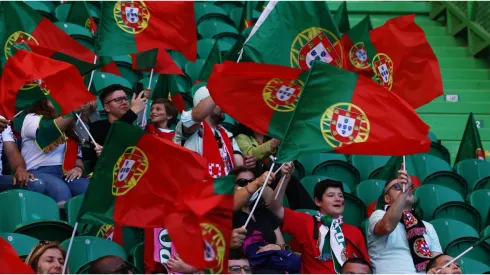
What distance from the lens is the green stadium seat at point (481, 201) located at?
888 cm

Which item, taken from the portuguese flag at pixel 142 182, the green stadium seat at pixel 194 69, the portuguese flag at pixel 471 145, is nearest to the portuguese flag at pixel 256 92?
the portuguese flag at pixel 142 182

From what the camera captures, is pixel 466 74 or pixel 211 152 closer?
pixel 211 152

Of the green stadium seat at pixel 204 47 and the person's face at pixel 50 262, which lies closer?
the person's face at pixel 50 262

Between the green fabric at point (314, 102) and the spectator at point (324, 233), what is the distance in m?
0.32

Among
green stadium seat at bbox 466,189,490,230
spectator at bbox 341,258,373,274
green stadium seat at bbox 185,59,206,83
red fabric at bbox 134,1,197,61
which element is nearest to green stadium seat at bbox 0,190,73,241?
spectator at bbox 341,258,373,274

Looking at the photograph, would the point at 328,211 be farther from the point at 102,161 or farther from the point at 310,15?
the point at 102,161

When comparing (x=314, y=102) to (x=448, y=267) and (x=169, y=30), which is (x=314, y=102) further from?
(x=169, y=30)

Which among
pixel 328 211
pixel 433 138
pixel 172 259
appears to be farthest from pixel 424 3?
pixel 172 259

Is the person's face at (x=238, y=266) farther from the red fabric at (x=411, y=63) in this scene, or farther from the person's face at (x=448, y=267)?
the red fabric at (x=411, y=63)

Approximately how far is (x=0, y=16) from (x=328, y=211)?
9.44 ft

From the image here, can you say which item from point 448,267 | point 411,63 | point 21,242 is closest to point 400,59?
point 411,63

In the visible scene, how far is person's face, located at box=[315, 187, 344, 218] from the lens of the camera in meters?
7.27

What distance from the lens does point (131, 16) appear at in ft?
28.4

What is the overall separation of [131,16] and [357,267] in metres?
3.01
